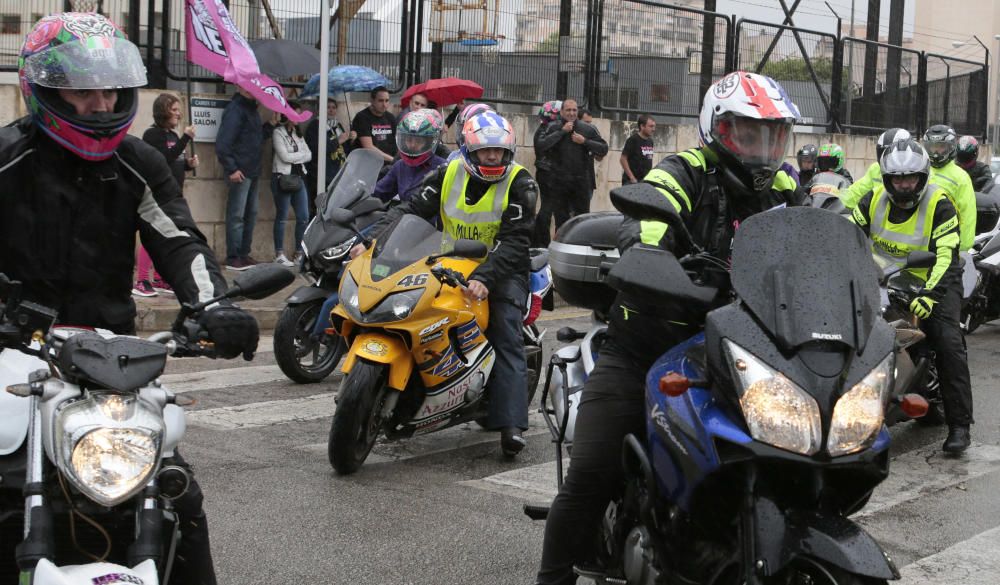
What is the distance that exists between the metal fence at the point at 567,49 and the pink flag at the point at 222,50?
1.69ft

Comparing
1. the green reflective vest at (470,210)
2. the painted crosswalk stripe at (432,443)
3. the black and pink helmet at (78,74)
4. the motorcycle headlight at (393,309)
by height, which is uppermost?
the black and pink helmet at (78,74)

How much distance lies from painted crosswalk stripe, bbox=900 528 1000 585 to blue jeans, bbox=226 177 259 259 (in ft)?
29.1

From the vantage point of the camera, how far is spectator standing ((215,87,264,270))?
13.1 meters

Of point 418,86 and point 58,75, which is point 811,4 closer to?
point 418,86

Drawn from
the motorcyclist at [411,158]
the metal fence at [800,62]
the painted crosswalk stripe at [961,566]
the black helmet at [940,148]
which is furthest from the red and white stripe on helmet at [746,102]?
the metal fence at [800,62]

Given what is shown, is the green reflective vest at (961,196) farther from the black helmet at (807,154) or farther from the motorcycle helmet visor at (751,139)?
the black helmet at (807,154)

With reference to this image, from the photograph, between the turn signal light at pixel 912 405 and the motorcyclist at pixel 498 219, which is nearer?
the turn signal light at pixel 912 405

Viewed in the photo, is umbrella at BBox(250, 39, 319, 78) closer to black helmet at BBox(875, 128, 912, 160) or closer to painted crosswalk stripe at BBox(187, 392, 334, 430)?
painted crosswalk stripe at BBox(187, 392, 334, 430)

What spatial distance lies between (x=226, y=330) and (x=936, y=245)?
17.5ft

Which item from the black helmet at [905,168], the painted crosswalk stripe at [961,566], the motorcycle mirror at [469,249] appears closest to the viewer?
the painted crosswalk stripe at [961,566]

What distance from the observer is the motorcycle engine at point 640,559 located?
12.4 ft

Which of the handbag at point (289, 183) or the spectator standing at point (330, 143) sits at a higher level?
the spectator standing at point (330, 143)

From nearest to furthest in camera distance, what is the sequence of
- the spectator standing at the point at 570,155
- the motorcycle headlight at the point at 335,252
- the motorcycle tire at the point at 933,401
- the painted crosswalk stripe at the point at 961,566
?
the painted crosswalk stripe at the point at 961,566 → the motorcycle tire at the point at 933,401 → the motorcycle headlight at the point at 335,252 → the spectator standing at the point at 570,155

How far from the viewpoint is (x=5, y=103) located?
12148 millimetres
